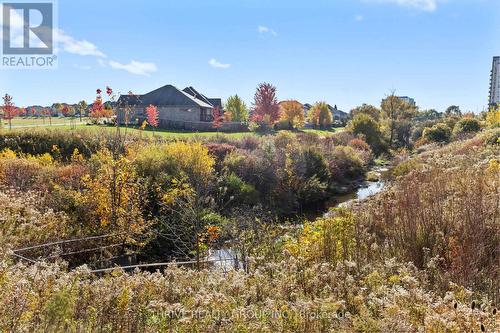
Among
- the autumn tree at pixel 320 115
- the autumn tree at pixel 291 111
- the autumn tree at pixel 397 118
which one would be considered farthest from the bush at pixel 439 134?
the autumn tree at pixel 320 115

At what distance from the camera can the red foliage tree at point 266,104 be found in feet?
193

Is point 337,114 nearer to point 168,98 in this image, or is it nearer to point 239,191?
point 168,98

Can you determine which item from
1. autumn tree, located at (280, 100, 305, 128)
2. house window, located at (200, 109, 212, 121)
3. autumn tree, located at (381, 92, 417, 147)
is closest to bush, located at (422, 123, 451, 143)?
autumn tree, located at (381, 92, 417, 147)

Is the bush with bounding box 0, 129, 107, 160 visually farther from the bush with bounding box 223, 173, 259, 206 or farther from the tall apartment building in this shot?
the tall apartment building

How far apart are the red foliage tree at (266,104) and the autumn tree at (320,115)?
46.8ft

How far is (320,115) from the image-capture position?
7200 centimetres

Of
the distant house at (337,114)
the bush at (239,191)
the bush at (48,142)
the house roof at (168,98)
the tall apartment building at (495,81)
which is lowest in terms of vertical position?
the bush at (239,191)

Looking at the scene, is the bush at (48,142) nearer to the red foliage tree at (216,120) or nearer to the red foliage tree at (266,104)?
the red foliage tree at (216,120)

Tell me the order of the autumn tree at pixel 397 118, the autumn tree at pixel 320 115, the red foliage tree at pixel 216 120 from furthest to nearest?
the autumn tree at pixel 320 115, the autumn tree at pixel 397 118, the red foliage tree at pixel 216 120

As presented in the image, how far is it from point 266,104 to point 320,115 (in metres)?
16.4

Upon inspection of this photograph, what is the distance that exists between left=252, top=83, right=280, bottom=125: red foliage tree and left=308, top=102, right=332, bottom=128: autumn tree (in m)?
14.3

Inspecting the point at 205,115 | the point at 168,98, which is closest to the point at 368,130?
the point at 205,115

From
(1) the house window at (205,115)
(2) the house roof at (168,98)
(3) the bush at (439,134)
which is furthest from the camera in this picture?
(1) the house window at (205,115)

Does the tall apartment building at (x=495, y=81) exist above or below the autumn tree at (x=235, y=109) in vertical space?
above
